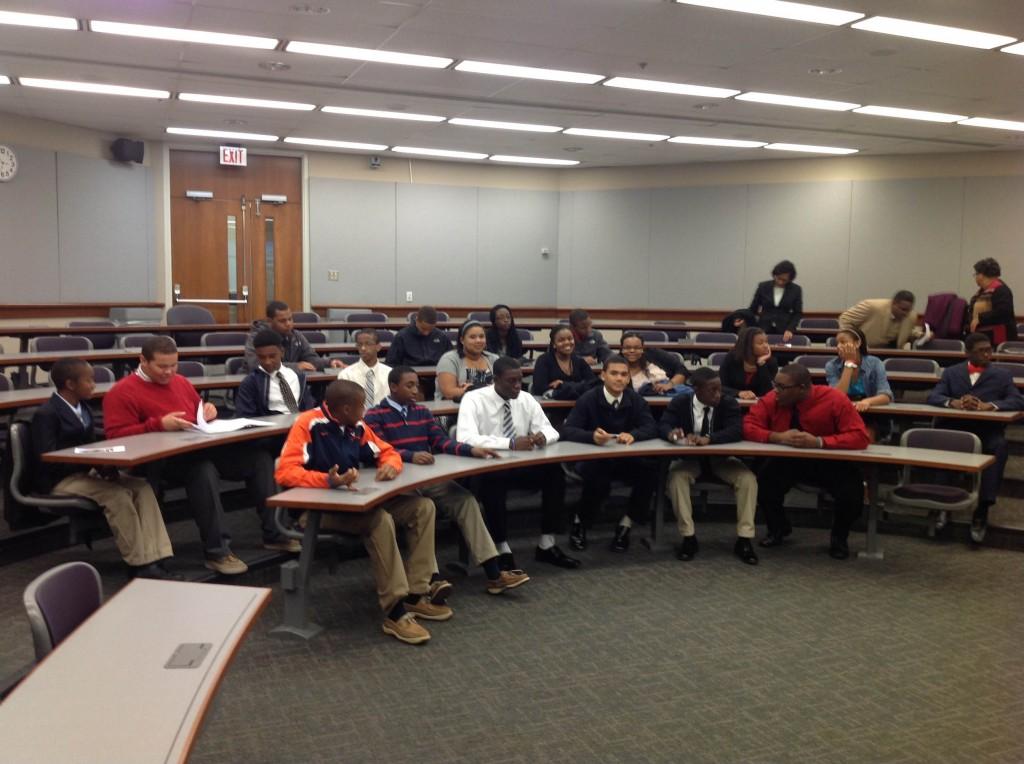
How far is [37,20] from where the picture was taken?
6574 mm

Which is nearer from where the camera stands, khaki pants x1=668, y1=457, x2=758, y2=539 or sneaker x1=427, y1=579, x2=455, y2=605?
sneaker x1=427, y1=579, x2=455, y2=605

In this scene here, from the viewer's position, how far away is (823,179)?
1325 cm

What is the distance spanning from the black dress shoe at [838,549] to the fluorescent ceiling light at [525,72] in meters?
4.65

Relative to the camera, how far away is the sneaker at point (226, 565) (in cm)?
497

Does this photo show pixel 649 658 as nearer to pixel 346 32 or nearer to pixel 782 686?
pixel 782 686

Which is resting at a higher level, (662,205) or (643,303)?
(662,205)

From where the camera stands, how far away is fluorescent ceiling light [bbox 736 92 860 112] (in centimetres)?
889

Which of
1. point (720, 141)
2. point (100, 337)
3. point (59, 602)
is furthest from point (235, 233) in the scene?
point (59, 602)

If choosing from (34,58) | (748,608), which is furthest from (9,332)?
(748,608)

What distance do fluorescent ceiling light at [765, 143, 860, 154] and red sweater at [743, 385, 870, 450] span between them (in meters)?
7.05

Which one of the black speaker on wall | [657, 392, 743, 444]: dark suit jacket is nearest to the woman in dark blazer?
[657, 392, 743, 444]: dark suit jacket

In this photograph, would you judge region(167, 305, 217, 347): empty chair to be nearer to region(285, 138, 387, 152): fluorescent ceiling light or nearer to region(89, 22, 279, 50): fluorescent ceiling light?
region(285, 138, 387, 152): fluorescent ceiling light

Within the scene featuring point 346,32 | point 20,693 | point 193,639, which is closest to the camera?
point 20,693

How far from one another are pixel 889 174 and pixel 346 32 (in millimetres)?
9141
